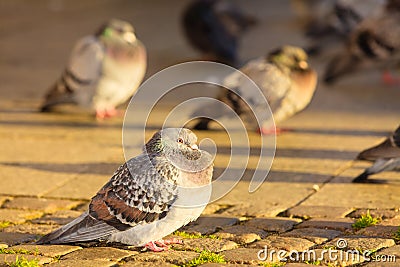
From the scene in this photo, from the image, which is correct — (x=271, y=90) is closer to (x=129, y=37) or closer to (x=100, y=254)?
(x=129, y=37)

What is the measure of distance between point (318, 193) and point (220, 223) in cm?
103

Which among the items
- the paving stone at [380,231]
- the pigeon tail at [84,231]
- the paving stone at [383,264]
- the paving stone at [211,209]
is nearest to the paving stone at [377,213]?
the paving stone at [380,231]

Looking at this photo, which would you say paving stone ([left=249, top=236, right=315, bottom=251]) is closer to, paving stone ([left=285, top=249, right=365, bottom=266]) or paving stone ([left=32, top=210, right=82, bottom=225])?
paving stone ([left=285, top=249, right=365, bottom=266])

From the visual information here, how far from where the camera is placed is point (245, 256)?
4.68m

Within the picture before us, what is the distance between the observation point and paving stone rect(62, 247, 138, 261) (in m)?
4.68

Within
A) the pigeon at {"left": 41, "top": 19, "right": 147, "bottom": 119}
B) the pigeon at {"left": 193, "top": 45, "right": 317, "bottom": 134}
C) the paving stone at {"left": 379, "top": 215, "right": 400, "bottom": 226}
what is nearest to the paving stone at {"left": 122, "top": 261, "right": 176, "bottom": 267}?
the paving stone at {"left": 379, "top": 215, "right": 400, "bottom": 226}

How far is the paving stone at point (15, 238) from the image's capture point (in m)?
5.06

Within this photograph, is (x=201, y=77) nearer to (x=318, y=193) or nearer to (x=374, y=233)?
(x=318, y=193)

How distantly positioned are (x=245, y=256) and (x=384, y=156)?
1.87m

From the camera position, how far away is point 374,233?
5.05 metres

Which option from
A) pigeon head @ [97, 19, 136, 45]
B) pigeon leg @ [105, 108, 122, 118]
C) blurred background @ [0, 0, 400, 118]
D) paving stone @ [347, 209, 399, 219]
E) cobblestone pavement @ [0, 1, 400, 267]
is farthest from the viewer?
blurred background @ [0, 0, 400, 118]

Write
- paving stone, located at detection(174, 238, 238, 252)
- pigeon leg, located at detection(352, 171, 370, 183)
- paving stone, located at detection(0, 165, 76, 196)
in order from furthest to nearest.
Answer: pigeon leg, located at detection(352, 171, 370, 183) → paving stone, located at detection(0, 165, 76, 196) → paving stone, located at detection(174, 238, 238, 252)

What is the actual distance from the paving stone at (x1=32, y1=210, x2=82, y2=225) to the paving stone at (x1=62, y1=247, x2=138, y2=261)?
2.45ft

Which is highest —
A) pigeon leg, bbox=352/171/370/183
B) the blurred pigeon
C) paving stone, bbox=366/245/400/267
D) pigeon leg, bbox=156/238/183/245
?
the blurred pigeon
